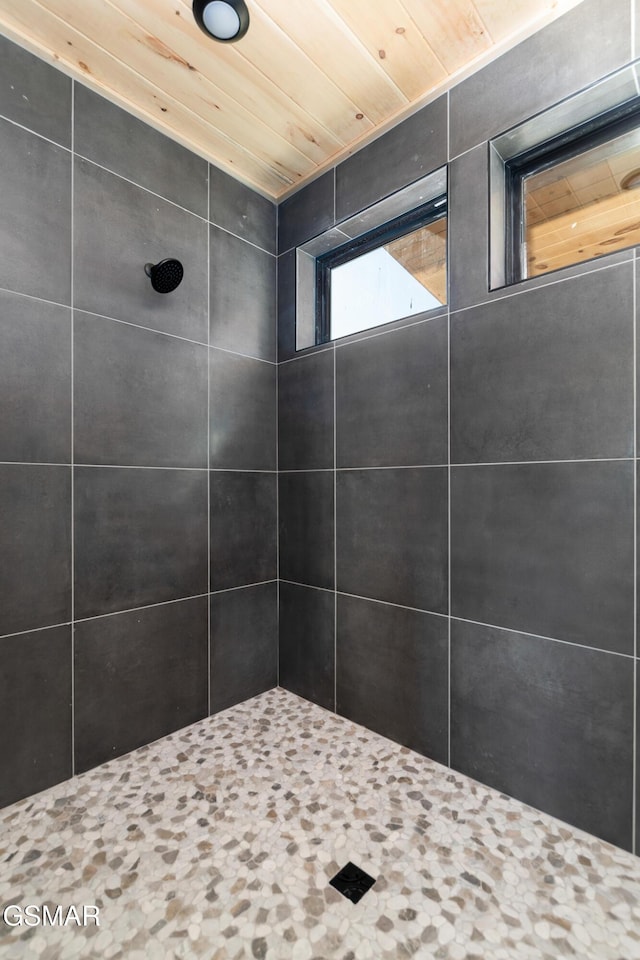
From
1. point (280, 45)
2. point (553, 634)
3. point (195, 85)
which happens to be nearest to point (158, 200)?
point (195, 85)

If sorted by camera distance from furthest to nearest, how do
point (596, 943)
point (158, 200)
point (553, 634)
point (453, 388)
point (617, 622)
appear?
point (158, 200)
point (453, 388)
point (553, 634)
point (617, 622)
point (596, 943)

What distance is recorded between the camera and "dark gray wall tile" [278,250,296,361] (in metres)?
2.12

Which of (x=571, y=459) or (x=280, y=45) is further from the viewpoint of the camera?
(x=280, y=45)

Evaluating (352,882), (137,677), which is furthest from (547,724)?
(137,677)

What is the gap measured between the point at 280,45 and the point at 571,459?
1.51 meters

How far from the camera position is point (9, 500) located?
139 centimetres

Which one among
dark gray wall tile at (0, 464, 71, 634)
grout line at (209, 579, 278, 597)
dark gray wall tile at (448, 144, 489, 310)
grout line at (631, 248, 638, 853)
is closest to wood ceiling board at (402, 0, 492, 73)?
dark gray wall tile at (448, 144, 489, 310)

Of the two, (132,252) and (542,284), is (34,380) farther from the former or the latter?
(542,284)

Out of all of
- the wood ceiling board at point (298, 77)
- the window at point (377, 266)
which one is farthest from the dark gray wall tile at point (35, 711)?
the wood ceiling board at point (298, 77)

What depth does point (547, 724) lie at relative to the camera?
1.35 metres

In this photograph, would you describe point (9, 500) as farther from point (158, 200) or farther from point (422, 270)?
point (422, 270)

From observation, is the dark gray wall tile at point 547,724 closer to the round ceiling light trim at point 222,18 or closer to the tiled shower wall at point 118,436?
the tiled shower wall at point 118,436

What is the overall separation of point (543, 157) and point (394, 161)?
514 millimetres

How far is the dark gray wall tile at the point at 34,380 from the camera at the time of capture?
138cm
